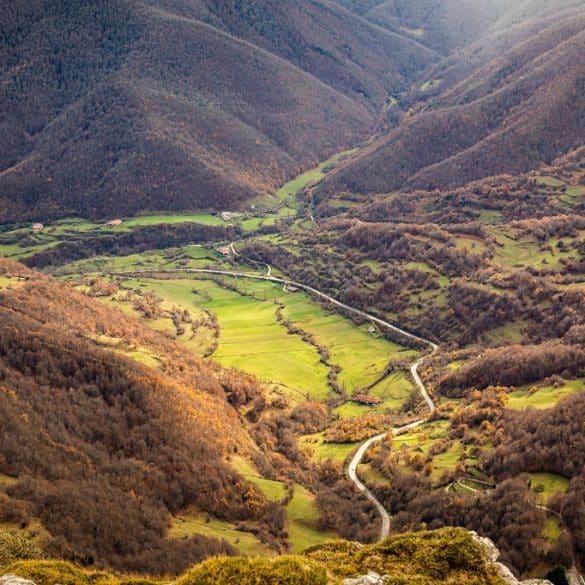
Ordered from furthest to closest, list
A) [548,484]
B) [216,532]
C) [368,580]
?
[216,532]
[548,484]
[368,580]

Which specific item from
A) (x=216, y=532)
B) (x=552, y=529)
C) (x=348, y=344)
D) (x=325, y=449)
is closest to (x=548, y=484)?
(x=552, y=529)

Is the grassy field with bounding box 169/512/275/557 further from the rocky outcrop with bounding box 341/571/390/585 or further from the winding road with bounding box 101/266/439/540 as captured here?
the rocky outcrop with bounding box 341/571/390/585

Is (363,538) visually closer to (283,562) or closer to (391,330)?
(283,562)

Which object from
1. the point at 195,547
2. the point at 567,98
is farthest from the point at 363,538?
the point at 567,98

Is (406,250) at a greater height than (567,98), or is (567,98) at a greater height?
(567,98)

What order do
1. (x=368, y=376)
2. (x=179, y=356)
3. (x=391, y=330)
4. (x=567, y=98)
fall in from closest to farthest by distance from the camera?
1. (x=179, y=356)
2. (x=368, y=376)
3. (x=391, y=330)
4. (x=567, y=98)

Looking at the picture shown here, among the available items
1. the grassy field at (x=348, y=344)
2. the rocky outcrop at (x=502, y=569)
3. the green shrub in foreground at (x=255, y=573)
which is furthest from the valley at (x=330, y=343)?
the green shrub in foreground at (x=255, y=573)

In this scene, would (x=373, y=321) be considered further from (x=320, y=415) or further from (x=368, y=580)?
(x=368, y=580)
